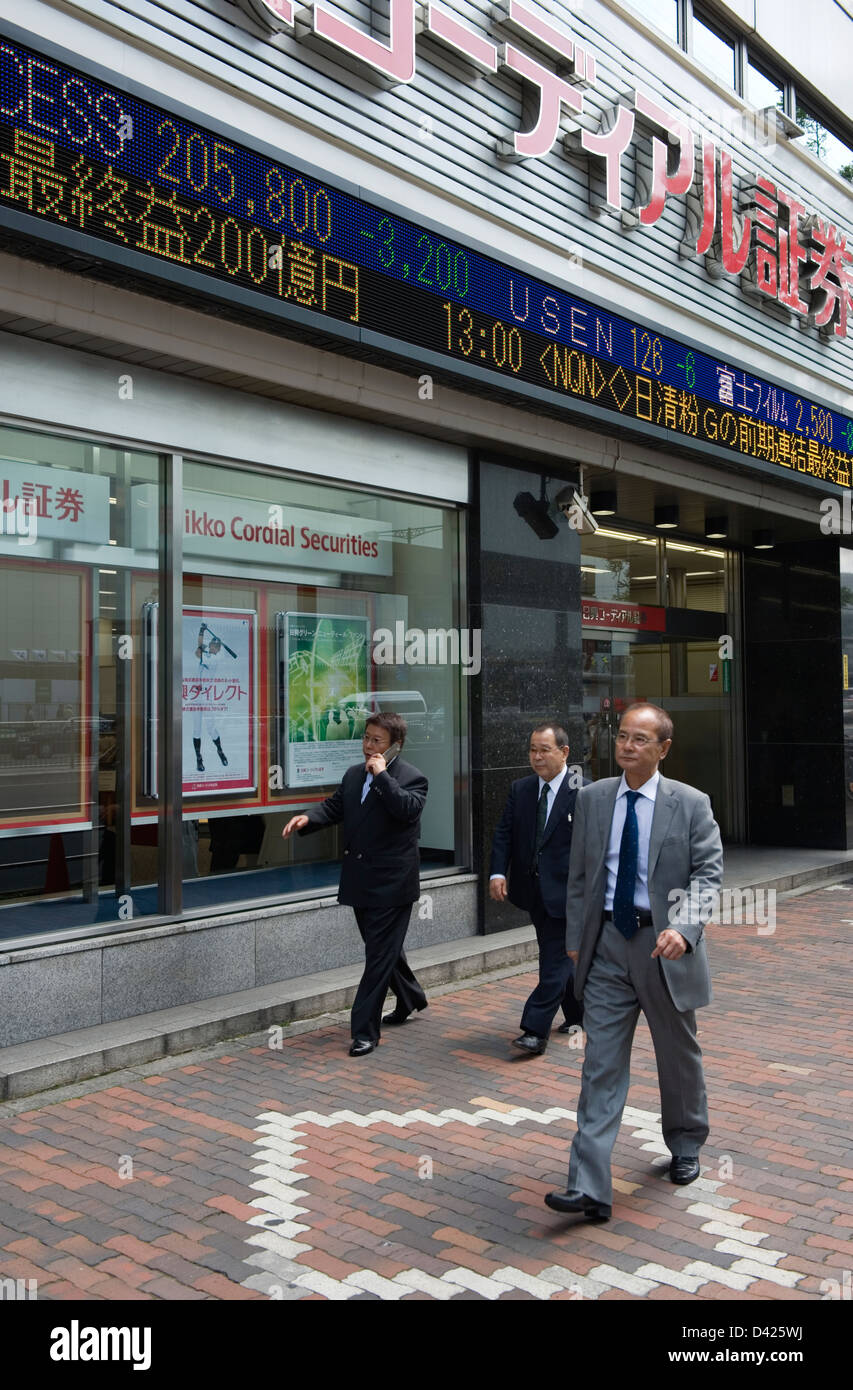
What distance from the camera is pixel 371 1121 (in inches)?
205

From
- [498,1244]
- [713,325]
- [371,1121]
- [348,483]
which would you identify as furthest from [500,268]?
[498,1244]

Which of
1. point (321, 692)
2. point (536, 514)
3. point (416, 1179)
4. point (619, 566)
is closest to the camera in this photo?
A: point (416, 1179)

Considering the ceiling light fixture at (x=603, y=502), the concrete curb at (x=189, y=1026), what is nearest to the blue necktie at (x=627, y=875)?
the concrete curb at (x=189, y=1026)

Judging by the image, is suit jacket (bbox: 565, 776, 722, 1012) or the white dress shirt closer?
suit jacket (bbox: 565, 776, 722, 1012)

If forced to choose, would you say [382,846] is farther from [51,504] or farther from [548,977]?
[51,504]

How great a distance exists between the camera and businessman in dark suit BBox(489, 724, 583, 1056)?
625 cm

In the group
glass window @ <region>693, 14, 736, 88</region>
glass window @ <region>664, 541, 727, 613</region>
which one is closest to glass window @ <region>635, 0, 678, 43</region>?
glass window @ <region>693, 14, 736, 88</region>

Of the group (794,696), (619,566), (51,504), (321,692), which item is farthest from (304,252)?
(794,696)

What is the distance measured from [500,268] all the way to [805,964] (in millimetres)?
5452

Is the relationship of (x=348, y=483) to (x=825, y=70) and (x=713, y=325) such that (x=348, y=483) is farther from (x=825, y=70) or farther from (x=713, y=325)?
(x=825, y=70)

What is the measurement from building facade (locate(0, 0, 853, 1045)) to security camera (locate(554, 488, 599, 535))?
0.10 feet

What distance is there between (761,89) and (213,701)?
10.6m

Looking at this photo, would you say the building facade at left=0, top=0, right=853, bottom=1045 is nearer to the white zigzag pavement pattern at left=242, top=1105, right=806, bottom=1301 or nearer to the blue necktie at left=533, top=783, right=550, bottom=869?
the blue necktie at left=533, top=783, right=550, bottom=869

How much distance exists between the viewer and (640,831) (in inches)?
174
